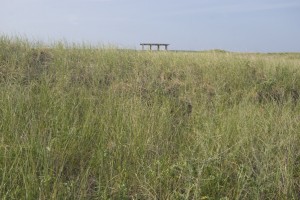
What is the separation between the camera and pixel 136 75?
716 centimetres

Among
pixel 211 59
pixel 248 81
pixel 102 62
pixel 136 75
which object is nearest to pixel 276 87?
pixel 248 81

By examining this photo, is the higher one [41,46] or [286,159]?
[41,46]

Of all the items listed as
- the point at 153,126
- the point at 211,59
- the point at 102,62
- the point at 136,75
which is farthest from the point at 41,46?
the point at 153,126

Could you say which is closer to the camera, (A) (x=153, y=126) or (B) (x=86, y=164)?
(B) (x=86, y=164)

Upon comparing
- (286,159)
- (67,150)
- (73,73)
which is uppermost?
(73,73)

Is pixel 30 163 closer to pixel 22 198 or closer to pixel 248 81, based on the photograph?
pixel 22 198

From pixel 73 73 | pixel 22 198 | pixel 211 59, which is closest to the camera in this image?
pixel 22 198

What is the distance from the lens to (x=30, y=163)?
312 cm

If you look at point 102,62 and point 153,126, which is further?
point 102,62

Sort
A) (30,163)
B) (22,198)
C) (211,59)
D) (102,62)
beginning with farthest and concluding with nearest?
(211,59) < (102,62) < (30,163) < (22,198)

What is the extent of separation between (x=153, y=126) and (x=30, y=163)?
1.60 metres

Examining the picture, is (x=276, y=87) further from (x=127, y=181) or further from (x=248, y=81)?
(x=127, y=181)

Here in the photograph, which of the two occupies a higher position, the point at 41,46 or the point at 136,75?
the point at 41,46

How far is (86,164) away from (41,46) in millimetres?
5514
